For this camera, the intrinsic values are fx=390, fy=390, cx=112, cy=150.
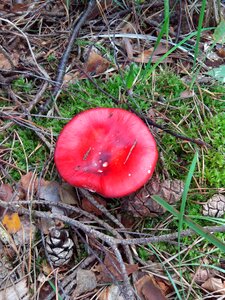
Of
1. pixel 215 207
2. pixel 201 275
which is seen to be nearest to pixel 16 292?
pixel 201 275

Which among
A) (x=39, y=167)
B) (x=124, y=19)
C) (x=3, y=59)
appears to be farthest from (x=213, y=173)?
(x=3, y=59)

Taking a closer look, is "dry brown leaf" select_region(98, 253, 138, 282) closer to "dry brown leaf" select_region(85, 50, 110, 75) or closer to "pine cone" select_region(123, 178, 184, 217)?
"pine cone" select_region(123, 178, 184, 217)

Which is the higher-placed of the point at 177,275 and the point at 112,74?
the point at 112,74

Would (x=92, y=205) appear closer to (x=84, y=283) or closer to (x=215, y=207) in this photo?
(x=84, y=283)

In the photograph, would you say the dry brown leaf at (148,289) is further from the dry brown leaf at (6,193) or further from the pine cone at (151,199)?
the dry brown leaf at (6,193)

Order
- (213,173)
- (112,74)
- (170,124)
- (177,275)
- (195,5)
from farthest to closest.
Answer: (195,5) < (112,74) < (170,124) < (213,173) < (177,275)

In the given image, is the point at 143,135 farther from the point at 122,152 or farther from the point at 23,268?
the point at 23,268
